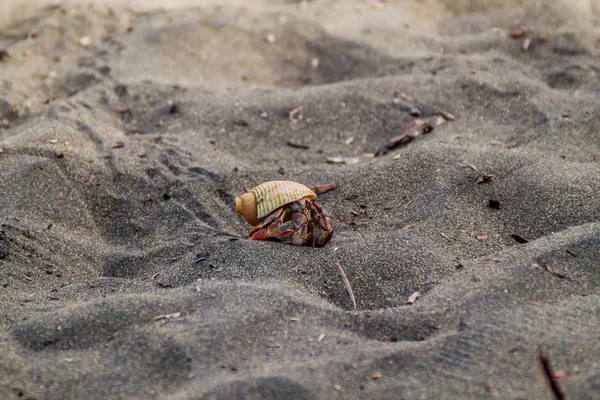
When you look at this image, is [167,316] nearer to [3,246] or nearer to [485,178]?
[3,246]

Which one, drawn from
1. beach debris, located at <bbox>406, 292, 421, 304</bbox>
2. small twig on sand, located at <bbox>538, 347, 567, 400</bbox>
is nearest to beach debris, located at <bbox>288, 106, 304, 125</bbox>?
beach debris, located at <bbox>406, 292, 421, 304</bbox>

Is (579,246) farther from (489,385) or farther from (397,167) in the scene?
(397,167)

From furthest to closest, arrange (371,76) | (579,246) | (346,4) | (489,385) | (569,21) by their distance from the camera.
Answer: (346,4) < (569,21) < (371,76) < (579,246) < (489,385)

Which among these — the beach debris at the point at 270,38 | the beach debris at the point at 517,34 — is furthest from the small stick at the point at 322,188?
the beach debris at the point at 517,34

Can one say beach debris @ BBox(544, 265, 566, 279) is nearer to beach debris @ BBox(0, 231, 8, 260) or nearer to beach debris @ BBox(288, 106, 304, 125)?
beach debris @ BBox(288, 106, 304, 125)

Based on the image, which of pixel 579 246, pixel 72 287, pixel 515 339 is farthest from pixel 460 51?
pixel 72 287
